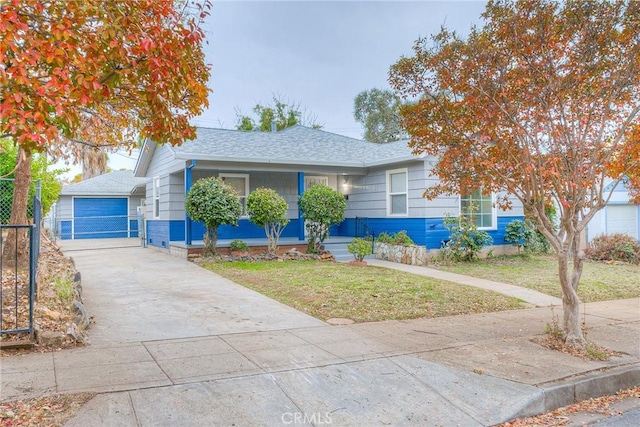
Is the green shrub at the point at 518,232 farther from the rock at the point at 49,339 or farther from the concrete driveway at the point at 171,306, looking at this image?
the rock at the point at 49,339

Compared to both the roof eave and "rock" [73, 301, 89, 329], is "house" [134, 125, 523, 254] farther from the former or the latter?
"rock" [73, 301, 89, 329]

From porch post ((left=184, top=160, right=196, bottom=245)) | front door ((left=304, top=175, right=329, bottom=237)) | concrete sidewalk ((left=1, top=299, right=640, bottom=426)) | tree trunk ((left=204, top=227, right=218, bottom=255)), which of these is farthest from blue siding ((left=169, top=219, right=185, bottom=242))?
concrete sidewalk ((left=1, top=299, right=640, bottom=426))

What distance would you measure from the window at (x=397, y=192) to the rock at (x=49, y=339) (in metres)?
10.6

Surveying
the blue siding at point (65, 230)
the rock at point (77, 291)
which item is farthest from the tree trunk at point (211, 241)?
the blue siding at point (65, 230)

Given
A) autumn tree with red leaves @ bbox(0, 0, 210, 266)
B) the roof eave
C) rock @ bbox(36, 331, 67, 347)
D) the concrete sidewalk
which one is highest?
the roof eave

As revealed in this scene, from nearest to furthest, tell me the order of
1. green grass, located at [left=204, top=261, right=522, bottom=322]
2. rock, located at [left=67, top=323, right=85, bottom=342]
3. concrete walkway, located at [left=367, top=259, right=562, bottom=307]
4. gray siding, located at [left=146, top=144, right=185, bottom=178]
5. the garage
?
→ rock, located at [left=67, top=323, right=85, bottom=342]
green grass, located at [left=204, top=261, right=522, bottom=322]
concrete walkway, located at [left=367, top=259, right=562, bottom=307]
gray siding, located at [left=146, top=144, right=185, bottom=178]
the garage

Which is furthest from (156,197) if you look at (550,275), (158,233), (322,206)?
(550,275)

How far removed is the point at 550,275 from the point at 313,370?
8.74m

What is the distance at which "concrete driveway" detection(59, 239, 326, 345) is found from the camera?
18.7 feet

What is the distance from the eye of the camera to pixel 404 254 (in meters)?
12.9

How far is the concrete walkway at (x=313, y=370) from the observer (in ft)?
11.7

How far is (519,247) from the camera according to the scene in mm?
14812

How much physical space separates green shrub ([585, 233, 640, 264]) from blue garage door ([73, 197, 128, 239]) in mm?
21046

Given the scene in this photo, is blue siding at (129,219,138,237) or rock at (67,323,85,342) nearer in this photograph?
rock at (67,323,85,342)
